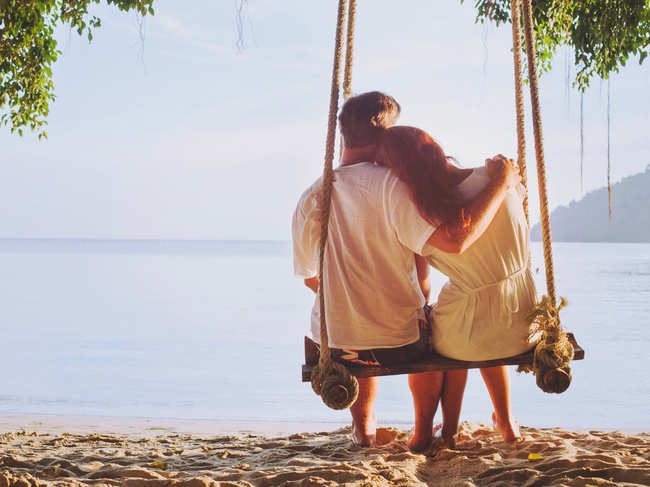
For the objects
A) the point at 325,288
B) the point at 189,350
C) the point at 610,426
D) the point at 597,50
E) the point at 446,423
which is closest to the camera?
the point at 325,288

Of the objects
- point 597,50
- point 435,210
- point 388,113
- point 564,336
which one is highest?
point 597,50

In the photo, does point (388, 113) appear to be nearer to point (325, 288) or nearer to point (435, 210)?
point (435, 210)

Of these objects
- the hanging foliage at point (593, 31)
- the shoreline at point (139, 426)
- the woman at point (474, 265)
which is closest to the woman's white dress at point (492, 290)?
the woman at point (474, 265)

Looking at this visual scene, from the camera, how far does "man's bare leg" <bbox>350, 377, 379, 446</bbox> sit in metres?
2.34

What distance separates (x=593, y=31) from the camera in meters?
3.76

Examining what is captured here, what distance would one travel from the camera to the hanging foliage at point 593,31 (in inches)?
143

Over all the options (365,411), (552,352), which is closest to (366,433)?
(365,411)

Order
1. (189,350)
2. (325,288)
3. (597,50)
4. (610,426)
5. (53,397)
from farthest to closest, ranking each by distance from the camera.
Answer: (189,350) < (53,397) < (610,426) < (597,50) < (325,288)

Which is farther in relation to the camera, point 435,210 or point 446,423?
point 446,423

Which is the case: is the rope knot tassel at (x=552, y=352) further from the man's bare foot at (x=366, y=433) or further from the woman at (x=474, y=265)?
the man's bare foot at (x=366, y=433)

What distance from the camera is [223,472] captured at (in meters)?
2.19

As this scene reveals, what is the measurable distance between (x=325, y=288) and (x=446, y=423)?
66cm

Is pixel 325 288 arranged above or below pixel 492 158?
below

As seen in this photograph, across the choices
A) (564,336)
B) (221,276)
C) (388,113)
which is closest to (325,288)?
(388,113)
